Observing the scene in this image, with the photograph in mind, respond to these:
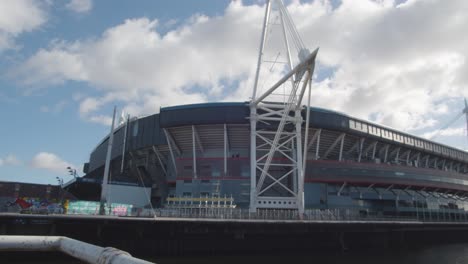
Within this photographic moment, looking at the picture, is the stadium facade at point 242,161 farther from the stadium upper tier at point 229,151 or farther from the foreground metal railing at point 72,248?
the foreground metal railing at point 72,248

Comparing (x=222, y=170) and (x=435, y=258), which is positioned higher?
(x=222, y=170)

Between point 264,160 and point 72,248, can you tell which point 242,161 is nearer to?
point 264,160

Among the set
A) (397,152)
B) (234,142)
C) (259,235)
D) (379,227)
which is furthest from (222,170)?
(397,152)

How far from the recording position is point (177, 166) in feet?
224

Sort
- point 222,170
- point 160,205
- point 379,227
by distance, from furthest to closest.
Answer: point 160,205 → point 222,170 → point 379,227

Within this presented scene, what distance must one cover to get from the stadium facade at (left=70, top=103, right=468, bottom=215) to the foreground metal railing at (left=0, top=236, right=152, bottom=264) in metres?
48.7

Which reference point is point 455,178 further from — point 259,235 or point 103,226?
point 103,226

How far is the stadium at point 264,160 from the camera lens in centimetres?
5975

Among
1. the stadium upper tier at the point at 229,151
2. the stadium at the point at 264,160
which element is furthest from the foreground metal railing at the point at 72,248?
the stadium upper tier at the point at 229,151

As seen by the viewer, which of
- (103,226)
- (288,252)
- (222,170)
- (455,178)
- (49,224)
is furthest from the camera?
(455,178)

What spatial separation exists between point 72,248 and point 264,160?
6023 cm

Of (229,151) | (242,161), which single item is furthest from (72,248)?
(229,151)

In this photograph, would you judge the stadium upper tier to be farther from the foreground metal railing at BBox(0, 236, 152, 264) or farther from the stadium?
the foreground metal railing at BBox(0, 236, 152, 264)

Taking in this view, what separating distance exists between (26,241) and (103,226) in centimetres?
2699
